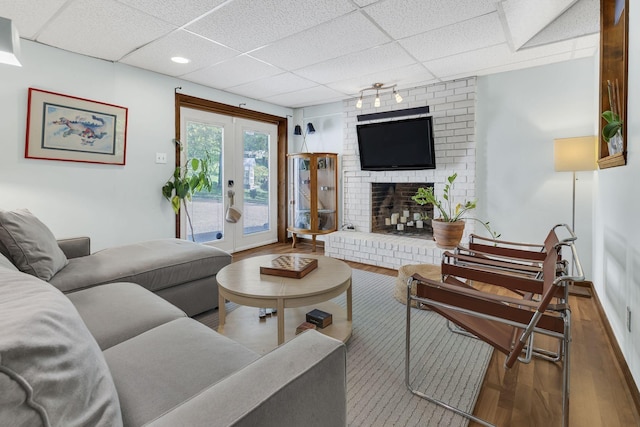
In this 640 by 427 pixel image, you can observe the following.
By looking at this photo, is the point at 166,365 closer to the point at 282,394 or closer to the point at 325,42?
the point at 282,394

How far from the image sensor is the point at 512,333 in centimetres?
160

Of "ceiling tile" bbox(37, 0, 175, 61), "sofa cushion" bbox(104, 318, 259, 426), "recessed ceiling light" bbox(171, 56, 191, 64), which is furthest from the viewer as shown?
"recessed ceiling light" bbox(171, 56, 191, 64)

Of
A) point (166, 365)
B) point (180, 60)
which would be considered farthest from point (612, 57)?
point (180, 60)

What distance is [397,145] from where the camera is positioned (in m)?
4.31

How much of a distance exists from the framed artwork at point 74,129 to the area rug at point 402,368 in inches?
81.6

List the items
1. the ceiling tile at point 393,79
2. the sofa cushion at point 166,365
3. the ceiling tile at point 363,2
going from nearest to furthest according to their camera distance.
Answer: the sofa cushion at point 166,365 → the ceiling tile at point 363,2 → the ceiling tile at point 393,79

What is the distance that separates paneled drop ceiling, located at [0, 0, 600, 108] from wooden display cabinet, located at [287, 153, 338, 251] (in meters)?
1.38

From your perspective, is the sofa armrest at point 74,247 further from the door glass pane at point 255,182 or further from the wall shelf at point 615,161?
the wall shelf at point 615,161

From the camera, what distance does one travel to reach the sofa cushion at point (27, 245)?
5.86ft

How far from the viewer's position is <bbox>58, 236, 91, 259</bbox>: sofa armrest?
2329 mm

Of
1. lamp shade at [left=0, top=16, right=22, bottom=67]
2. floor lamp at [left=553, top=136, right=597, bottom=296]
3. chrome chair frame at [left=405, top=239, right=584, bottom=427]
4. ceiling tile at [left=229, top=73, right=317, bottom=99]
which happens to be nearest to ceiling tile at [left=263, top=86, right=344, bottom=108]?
ceiling tile at [left=229, top=73, right=317, bottom=99]

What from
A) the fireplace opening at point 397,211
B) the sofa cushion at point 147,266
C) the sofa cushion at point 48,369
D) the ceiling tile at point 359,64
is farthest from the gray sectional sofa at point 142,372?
the fireplace opening at point 397,211

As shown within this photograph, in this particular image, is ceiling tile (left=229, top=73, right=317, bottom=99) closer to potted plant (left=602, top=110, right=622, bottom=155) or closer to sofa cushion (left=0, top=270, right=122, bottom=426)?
potted plant (left=602, top=110, right=622, bottom=155)

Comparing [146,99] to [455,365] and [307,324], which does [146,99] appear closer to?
[307,324]
